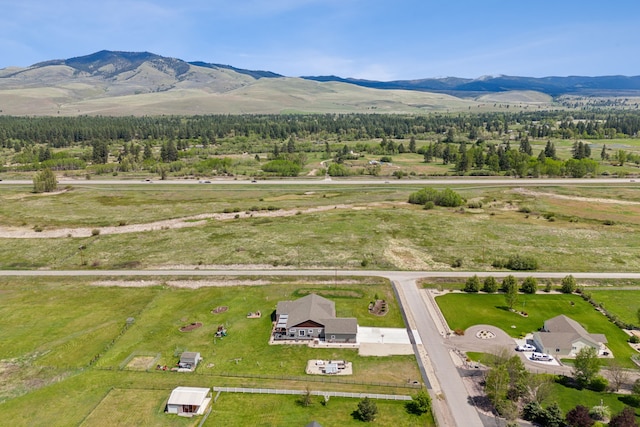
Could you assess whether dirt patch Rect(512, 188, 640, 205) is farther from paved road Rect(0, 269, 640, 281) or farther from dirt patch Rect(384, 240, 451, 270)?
dirt patch Rect(384, 240, 451, 270)

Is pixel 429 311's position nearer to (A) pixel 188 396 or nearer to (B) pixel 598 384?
(B) pixel 598 384

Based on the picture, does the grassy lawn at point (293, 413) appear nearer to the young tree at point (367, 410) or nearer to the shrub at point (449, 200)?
the young tree at point (367, 410)

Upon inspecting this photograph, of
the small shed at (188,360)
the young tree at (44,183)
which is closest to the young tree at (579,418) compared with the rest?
the small shed at (188,360)

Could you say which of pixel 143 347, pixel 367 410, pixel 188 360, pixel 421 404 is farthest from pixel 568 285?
pixel 143 347

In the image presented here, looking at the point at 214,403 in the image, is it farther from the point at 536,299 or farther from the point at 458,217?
the point at 458,217

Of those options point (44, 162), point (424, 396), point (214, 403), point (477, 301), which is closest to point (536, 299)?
point (477, 301)

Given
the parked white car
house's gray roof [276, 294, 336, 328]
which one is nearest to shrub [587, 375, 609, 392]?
the parked white car
